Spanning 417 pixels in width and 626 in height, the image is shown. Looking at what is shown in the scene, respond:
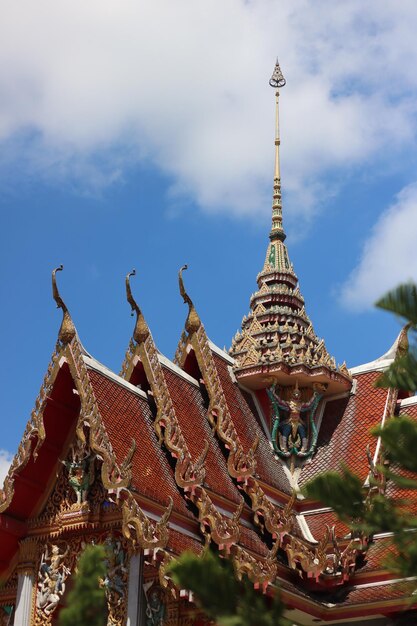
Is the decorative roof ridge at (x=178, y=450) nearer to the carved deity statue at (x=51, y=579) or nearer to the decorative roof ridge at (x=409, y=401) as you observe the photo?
the carved deity statue at (x=51, y=579)

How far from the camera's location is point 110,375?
16062 mm

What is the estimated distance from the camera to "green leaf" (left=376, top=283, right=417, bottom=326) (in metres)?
10.4

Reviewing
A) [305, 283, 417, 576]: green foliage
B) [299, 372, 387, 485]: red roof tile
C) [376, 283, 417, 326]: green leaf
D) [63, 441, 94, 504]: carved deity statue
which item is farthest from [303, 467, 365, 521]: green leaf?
[299, 372, 387, 485]: red roof tile

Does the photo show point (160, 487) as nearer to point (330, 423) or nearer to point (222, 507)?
point (222, 507)

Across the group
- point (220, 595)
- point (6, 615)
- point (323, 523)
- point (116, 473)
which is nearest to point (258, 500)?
point (323, 523)

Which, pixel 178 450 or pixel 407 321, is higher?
pixel 178 450

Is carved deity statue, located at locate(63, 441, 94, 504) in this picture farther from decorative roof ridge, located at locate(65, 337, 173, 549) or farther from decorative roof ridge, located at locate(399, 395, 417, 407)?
decorative roof ridge, located at locate(399, 395, 417, 407)

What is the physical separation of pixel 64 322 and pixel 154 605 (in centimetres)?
352

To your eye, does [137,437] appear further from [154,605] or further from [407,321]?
[407,321]

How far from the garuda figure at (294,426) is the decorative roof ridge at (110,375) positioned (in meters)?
2.03

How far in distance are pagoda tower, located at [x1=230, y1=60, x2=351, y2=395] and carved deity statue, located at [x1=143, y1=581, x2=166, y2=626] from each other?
389cm

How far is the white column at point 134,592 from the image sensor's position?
47.6ft

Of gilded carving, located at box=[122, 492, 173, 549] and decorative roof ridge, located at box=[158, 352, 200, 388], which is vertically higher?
decorative roof ridge, located at box=[158, 352, 200, 388]

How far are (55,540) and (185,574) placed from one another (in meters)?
5.44
